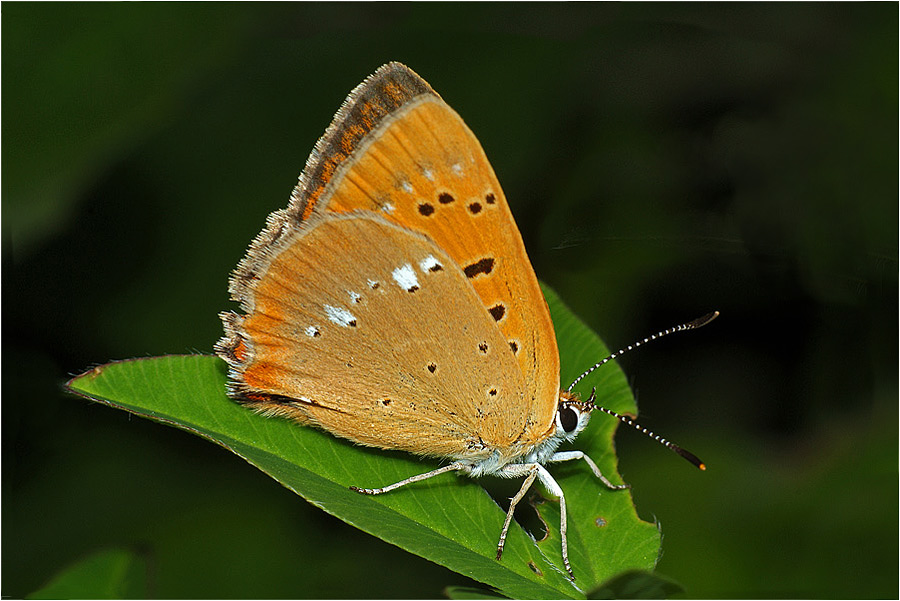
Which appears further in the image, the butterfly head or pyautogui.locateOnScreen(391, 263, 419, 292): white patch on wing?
the butterfly head

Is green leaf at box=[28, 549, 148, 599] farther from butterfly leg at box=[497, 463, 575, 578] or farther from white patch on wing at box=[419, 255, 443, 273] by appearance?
white patch on wing at box=[419, 255, 443, 273]

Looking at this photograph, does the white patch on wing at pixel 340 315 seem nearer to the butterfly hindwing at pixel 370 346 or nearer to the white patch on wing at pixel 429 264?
the butterfly hindwing at pixel 370 346

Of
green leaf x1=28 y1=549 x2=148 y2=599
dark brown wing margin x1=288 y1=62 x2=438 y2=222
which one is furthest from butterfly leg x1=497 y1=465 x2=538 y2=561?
green leaf x1=28 y1=549 x2=148 y2=599

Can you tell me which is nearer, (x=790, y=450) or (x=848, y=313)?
(x=790, y=450)

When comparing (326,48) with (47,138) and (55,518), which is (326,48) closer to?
(47,138)

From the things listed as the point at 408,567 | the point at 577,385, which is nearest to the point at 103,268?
the point at 408,567

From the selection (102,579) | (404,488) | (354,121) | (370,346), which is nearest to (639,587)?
(404,488)
